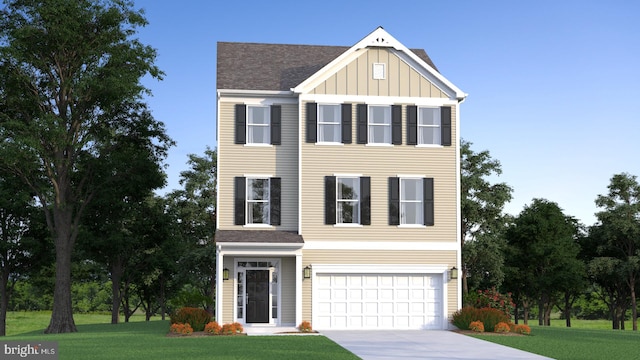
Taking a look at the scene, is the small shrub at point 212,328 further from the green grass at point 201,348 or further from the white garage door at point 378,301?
the white garage door at point 378,301

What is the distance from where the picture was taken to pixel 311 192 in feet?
91.0

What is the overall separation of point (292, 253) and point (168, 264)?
692 inches

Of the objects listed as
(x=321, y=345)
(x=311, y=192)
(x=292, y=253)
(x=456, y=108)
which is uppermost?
(x=456, y=108)

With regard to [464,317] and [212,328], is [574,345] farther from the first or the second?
[212,328]

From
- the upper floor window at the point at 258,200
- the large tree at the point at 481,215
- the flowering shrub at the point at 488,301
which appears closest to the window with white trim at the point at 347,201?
the upper floor window at the point at 258,200

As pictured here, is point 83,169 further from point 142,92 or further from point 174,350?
point 174,350

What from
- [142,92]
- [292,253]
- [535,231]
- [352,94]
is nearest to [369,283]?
[292,253]

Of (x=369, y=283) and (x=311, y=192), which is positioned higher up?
(x=311, y=192)

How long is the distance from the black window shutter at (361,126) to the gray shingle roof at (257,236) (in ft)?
14.2

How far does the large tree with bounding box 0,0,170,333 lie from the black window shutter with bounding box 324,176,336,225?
934cm

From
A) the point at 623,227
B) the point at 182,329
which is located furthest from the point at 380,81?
the point at 623,227

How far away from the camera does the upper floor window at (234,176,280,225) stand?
91.2ft

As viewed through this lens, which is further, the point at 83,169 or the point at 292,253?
the point at 83,169

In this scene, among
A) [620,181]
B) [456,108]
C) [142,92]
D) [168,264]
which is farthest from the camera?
[620,181]
